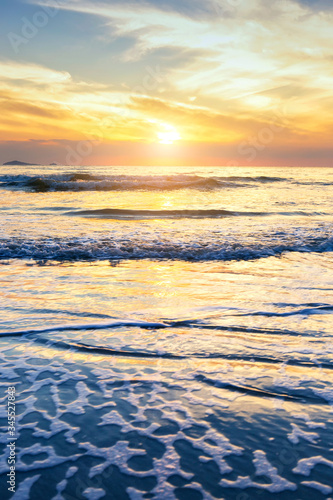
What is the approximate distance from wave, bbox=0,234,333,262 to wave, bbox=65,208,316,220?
562 cm

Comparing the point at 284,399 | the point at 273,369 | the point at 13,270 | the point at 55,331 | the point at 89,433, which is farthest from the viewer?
the point at 13,270

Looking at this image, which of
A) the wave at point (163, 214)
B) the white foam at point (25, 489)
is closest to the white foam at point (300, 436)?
the white foam at point (25, 489)

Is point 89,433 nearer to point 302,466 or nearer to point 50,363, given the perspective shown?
point 50,363

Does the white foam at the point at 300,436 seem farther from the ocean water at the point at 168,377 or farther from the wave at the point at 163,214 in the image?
the wave at the point at 163,214

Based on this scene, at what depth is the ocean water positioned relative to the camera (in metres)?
2.39

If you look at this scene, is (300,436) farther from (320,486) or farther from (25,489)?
(25,489)

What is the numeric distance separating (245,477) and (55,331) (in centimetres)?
283

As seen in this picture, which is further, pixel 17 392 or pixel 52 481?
pixel 17 392

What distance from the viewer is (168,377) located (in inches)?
138

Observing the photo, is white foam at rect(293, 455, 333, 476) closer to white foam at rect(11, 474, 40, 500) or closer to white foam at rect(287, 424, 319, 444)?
white foam at rect(287, 424, 319, 444)

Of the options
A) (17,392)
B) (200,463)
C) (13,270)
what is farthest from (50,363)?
(13,270)

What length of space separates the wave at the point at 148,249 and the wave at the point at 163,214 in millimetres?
5617

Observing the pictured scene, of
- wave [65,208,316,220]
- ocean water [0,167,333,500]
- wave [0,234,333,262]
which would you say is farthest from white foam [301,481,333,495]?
wave [65,208,316,220]

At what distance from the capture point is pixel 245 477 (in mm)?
2367
